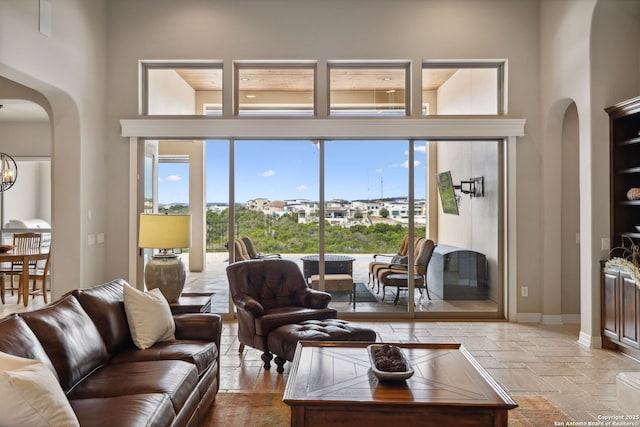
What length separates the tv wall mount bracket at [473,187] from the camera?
598 cm

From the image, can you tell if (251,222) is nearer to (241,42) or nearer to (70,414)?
(241,42)

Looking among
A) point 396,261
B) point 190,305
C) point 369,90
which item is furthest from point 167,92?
point 396,261

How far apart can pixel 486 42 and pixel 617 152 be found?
2093mm

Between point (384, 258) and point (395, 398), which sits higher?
point (384, 258)

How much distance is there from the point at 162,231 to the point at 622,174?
182 inches

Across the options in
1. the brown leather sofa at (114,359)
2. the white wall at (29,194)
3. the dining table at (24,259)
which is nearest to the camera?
the brown leather sofa at (114,359)

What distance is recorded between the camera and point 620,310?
173 inches

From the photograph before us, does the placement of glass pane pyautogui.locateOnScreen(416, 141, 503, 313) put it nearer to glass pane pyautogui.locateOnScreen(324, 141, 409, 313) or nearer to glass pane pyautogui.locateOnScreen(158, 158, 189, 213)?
glass pane pyautogui.locateOnScreen(324, 141, 409, 313)

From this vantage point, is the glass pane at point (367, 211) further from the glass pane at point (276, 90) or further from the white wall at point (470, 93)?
the white wall at point (470, 93)

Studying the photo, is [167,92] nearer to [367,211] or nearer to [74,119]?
[74,119]

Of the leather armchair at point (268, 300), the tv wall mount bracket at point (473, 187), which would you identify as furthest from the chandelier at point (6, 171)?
the tv wall mount bracket at point (473, 187)

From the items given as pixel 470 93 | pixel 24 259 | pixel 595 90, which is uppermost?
pixel 470 93

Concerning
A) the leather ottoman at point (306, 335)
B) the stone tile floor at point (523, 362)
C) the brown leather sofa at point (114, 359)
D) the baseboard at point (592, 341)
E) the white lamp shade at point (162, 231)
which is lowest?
the stone tile floor at point (523, 362)

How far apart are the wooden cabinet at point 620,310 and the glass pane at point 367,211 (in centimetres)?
223
